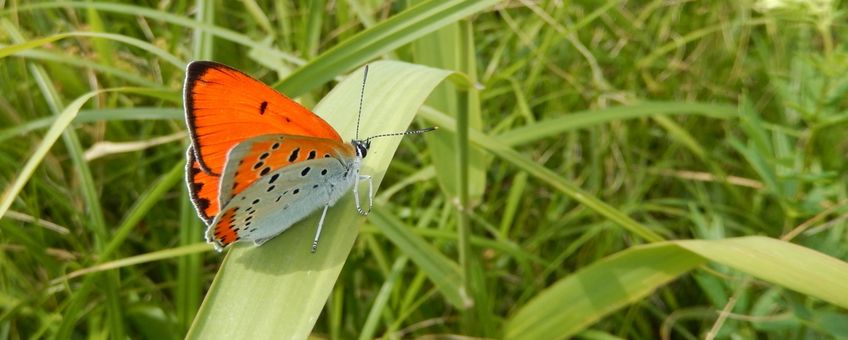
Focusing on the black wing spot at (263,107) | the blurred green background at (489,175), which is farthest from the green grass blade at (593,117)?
the black wing spot at (263,107)

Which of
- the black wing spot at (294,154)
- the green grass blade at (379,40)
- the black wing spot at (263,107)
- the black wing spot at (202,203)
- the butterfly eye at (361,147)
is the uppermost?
the green grass blade at (379,40)

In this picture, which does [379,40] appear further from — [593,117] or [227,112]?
[593,117]

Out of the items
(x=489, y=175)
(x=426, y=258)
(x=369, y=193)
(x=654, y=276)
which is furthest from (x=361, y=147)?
(x=489, y=175)

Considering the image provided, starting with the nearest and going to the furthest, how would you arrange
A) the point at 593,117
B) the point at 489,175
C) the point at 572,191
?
1. the point at 572,191
2. the point at 593,117
3. the point at 489,175

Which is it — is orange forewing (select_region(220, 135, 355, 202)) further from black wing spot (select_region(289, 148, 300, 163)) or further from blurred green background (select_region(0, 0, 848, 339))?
blurred green background (select_region(0, 0, 848, 339))

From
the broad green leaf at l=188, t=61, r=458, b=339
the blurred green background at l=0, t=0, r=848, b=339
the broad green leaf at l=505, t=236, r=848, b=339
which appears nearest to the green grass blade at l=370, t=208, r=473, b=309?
the blurred green background at l=0, t=0, r=848, b=339

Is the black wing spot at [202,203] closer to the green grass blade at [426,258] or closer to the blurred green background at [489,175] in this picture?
the blurred green background at [489,175]
